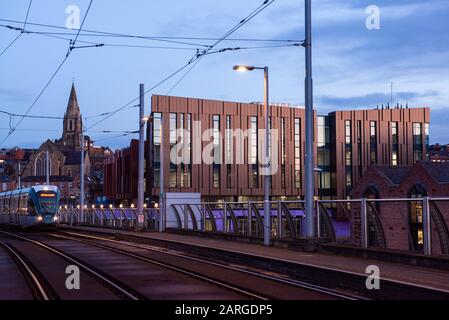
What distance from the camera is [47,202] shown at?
46.9 m

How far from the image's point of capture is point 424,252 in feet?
50.9

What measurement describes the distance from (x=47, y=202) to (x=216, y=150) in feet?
124

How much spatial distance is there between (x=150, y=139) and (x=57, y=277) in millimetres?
65712

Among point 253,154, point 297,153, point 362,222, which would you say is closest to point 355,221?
point 362,222

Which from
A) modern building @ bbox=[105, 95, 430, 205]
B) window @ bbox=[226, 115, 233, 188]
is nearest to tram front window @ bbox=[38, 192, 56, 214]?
modern building @ bbox=[105, 95, 430, 205]

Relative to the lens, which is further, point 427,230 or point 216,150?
Answer: point 216,150

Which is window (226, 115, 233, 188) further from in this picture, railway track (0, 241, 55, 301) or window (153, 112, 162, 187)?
railway track (0, 241, 55, 301)

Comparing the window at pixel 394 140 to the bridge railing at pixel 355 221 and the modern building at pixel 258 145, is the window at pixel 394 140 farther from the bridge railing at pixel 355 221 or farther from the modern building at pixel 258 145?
the bridge railing at pixel 355 221

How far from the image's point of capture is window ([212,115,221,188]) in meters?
81.5

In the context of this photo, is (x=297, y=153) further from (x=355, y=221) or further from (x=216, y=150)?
(x=355, y=221)
